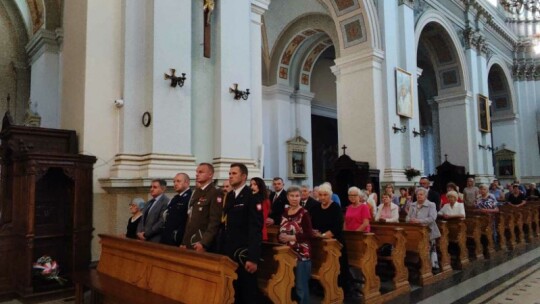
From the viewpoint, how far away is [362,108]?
11.1 metres

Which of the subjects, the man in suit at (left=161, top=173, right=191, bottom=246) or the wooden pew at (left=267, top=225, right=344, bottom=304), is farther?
the wooden pew at (left=267, top=225, right=344, bottom=304)

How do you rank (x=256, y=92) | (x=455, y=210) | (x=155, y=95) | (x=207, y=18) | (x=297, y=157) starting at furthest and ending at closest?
(x=297, y=157) < (x=256, y=92) < (x=455, y=210) < (x=207, y=18) < (x=155, y=95)

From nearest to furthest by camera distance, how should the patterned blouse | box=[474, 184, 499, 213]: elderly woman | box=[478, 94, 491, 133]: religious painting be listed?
the patterned blouse, box=[474, 184, 499, 213]: elderly woman, box=[478, 94, 491, 133]: religious painting

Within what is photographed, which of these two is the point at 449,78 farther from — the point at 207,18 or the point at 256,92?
the point at 207,18

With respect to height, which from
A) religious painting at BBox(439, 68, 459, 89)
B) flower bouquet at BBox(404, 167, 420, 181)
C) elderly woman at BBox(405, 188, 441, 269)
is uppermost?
religious painting at BBox(439, 68, 459, 89)

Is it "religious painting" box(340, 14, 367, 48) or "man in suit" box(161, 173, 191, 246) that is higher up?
"religious painting" box(340, 14, 367, 48)

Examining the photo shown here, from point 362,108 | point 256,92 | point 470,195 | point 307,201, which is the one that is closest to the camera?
point 307,201

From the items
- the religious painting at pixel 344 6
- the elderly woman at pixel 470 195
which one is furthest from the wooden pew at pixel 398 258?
the religious painting at pixel 344 6

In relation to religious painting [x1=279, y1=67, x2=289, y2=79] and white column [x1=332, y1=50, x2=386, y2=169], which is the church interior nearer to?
white column [x1=332, y1=50, x2=386, y2=169]

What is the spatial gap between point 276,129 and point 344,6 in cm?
494

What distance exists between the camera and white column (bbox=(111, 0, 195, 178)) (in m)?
5.82

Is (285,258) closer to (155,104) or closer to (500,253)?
(155,104)

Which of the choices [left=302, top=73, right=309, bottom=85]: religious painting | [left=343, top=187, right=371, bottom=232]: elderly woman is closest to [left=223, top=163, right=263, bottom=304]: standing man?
[left=343, top=187, right=371, bottom=232]: elderly woman

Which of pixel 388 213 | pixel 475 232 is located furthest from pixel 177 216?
pixel 475 232
